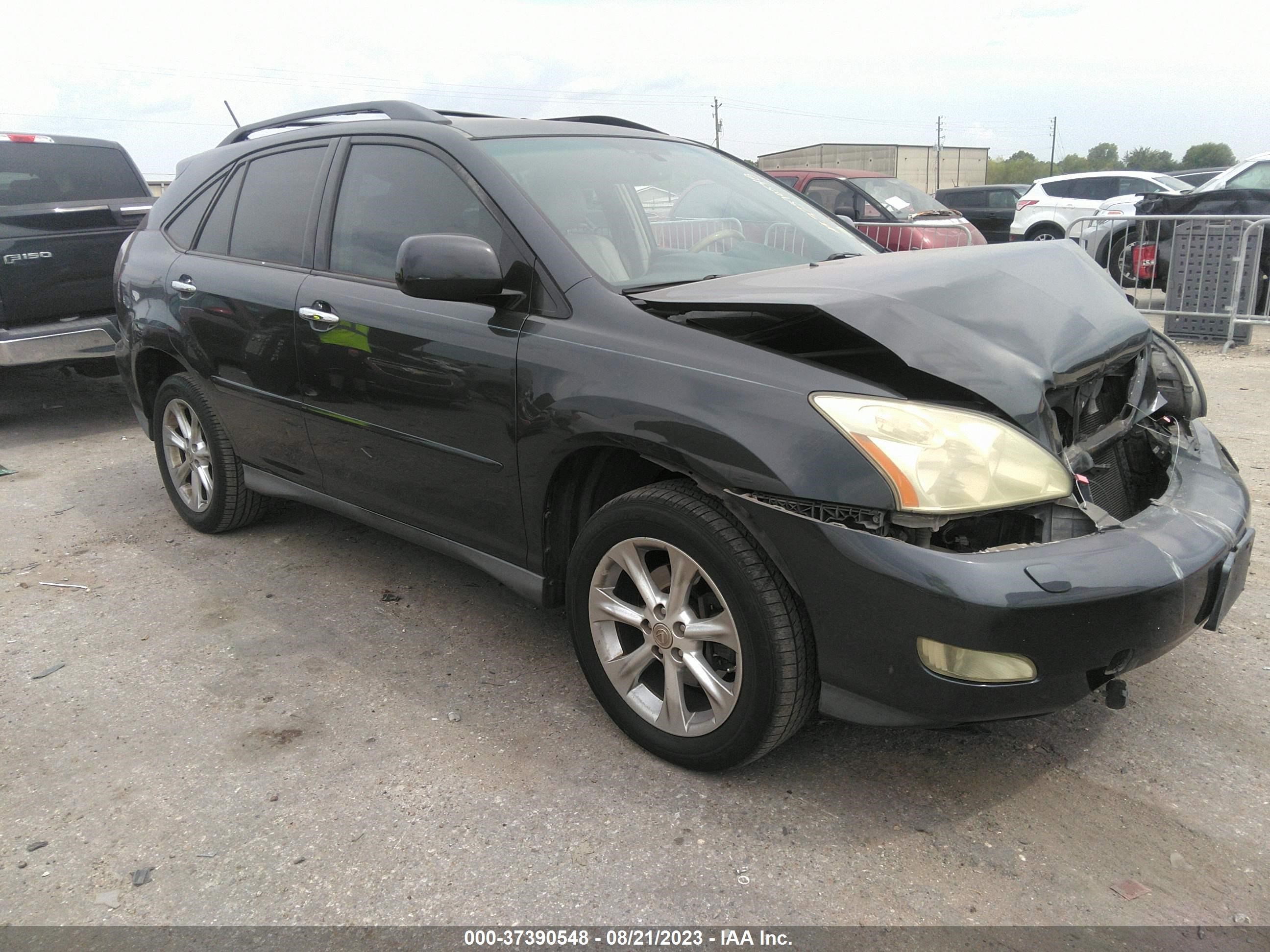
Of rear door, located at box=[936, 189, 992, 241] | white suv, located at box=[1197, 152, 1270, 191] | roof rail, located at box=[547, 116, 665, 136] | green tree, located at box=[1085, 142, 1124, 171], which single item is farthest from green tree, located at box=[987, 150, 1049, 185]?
roof rail, located at box=[547, 116, 665, 136]

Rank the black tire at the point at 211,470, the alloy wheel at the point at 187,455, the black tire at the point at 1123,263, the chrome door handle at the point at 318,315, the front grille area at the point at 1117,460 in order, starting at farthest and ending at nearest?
the black tire at the point at 1123,263 < the alloy wheel at the point at 187,455 < the black tire at the point at 211,470 < the chrome door handle at the point at 318,315 < the front grille area at the point at 1117,460

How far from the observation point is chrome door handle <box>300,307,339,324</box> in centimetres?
340

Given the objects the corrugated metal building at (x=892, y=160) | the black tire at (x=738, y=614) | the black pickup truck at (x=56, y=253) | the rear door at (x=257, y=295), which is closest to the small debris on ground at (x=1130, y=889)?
the black tire at (x=738, y=614)

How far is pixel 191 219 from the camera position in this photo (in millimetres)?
4387

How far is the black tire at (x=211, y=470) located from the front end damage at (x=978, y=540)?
251cm

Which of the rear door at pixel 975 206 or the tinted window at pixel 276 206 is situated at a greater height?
the tinted window at pixel 276 206

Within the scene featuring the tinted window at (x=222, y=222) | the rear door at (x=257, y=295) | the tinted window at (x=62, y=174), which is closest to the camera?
the rear door at (x=257, y=295)

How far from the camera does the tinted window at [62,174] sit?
695cm

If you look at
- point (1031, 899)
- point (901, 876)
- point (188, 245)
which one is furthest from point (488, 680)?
point (188, 245)

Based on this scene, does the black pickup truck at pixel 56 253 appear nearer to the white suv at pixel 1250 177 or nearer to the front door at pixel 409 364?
the front door at pixel 409 364

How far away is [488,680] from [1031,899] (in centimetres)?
174

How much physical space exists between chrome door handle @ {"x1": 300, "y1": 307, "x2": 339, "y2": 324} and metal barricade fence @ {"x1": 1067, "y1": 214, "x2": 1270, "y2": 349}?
7421mm

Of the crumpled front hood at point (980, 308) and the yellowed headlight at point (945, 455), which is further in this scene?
the crumpled front hood at point (980, 308)

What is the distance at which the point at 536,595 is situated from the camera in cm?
299
